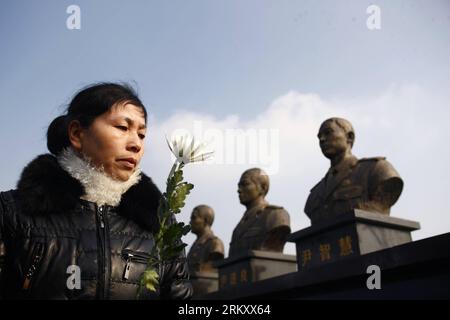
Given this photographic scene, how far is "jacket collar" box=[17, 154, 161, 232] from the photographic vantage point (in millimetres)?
1701

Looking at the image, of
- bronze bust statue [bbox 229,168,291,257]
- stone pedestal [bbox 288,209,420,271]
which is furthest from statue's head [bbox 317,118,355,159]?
bronze bust statue [bbox 229,168,291,257]

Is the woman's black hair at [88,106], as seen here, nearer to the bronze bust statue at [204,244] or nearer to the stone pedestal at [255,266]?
the stone pedestal at [255,266]

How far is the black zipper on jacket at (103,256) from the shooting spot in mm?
1626

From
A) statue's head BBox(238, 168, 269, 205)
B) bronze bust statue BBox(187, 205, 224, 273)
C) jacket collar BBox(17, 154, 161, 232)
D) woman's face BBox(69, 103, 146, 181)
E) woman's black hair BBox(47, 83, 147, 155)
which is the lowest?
jacket collar BBox(17, 154, 161, 232)

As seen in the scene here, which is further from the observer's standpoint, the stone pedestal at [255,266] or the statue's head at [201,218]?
the statue's head at [201,218]

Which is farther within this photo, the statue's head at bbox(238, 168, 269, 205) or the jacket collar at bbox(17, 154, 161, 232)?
the statue's head at bbox(238, 168, 269, 205)

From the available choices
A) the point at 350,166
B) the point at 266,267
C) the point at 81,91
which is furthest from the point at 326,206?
the point at 81,91

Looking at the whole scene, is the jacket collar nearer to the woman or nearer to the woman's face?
the woman

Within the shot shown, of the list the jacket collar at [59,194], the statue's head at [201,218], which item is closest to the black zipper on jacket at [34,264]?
the jacket collar at [59,194]

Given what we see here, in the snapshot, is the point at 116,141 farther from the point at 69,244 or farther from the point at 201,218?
the point at 201,218

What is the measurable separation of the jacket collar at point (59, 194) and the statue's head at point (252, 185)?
23.7 feet

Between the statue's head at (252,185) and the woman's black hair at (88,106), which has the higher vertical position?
the statue's head at (252,185)

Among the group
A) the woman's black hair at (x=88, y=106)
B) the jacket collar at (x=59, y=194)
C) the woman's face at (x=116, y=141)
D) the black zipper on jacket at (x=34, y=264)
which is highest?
the woman's black hair at (x=88, y=106)

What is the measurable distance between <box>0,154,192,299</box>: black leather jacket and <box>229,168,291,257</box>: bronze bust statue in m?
6.78
